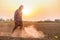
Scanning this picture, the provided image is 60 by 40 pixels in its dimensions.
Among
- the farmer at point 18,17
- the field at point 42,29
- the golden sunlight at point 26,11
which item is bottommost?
the field at point 42,29

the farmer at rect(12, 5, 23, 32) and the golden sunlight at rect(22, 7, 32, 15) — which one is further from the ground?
the golden sunlight at rect(22, 7, 32, 15)

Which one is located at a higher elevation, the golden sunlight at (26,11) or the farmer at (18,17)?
the golden sunlight at (26,11)

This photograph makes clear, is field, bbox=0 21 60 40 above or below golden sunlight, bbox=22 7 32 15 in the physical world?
below

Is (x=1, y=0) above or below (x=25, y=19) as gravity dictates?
above

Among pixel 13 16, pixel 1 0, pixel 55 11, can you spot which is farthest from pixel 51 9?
pixel 1 0

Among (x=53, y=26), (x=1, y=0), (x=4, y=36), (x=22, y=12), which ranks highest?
(x=1, y=0)

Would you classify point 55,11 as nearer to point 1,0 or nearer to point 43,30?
point 43,30

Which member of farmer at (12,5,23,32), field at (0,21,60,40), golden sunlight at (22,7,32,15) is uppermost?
golden sunlight at (22,7,32,15)

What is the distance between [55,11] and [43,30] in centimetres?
25

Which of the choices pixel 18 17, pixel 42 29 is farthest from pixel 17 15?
pixel 42 29

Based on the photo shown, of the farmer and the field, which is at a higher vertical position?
the farmer

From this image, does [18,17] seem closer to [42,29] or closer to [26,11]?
[26,11]

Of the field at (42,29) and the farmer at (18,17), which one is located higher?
the farmer at (18,17)

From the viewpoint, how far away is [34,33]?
1.58m
